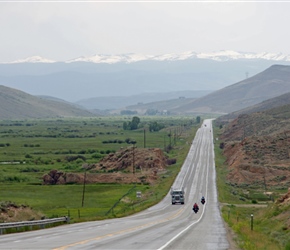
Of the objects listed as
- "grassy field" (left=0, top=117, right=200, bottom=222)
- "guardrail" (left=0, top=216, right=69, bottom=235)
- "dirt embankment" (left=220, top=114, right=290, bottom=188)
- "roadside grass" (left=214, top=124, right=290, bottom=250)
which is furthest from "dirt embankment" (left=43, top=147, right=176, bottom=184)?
"guardrail" (left=0, top=216, right=69, bottom=235)

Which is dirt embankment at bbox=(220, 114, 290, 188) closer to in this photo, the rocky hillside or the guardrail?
the rocky hillside

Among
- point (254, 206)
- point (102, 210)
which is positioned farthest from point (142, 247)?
point (254, 206)

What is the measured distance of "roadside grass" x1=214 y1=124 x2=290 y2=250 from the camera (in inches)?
1375

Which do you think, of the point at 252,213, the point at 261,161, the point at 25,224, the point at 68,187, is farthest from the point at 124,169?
the point at 25,224

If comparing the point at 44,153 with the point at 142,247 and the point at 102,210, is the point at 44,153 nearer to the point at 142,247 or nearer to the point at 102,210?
the point at 102,210

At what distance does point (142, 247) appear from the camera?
92.4ft

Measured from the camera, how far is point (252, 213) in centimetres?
6806

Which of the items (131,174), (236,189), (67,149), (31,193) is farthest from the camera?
(67,149)

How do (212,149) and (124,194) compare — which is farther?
(212,149)

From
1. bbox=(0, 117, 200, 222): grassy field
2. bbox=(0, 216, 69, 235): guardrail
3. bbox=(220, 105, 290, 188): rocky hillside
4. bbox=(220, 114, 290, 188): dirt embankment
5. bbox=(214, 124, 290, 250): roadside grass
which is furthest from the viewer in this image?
bbox=(220, 114, 290, 188): dirt embankment

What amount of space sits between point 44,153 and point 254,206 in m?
81.8

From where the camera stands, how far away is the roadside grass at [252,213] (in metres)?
34.9

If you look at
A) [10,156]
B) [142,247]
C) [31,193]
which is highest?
[10,156]

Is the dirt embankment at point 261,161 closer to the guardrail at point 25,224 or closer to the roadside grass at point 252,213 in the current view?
the roadside grass at point 252,213
